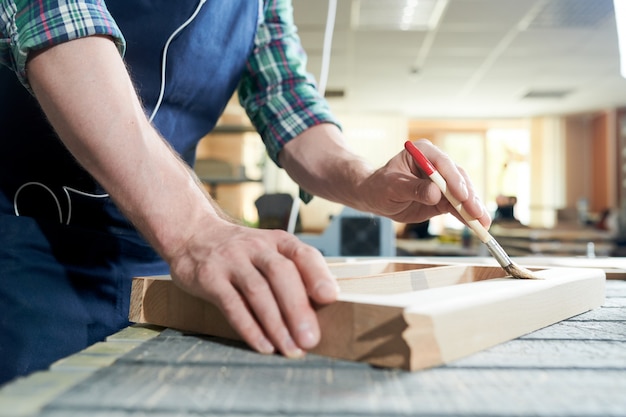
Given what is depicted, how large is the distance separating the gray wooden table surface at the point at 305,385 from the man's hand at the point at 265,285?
2cm

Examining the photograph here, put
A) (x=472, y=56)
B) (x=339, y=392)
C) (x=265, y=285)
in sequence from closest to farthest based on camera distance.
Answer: (x=339, y=392), (x=265, y=285), (x=472, y=56)

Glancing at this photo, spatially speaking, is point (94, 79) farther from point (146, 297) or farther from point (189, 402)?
point (189, 402)

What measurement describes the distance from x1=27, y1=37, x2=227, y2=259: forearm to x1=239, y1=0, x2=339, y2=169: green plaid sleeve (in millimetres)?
541

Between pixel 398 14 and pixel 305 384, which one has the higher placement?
pixel 398 14

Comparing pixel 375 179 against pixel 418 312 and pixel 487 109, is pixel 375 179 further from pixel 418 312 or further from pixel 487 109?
pixel 487 109

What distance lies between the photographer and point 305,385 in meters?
0.40

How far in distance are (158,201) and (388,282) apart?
11.5 inches

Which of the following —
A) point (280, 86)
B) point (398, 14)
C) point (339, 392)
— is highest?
point (398, 14)

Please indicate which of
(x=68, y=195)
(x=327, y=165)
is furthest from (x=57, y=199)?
(x=327, y=165)

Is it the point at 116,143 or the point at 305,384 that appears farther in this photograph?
the point at 116,143

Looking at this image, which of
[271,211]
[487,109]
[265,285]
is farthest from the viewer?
[487,109]

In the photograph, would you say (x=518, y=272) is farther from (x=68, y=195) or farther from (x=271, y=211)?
(x=271, y=211)

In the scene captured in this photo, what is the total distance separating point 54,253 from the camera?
836mm

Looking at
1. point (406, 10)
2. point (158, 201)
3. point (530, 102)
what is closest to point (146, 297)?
point (158, 201)
